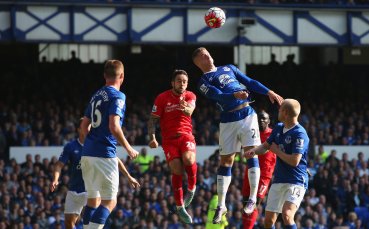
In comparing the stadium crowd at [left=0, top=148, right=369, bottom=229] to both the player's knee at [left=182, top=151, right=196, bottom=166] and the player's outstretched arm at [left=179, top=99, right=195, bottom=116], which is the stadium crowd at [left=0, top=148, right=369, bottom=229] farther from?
the player's outstretched arm at [left=179, top=99, right=195, bottom=116]

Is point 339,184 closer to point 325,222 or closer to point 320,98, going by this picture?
point 325,222

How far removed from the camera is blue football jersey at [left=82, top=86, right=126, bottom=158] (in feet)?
43.1

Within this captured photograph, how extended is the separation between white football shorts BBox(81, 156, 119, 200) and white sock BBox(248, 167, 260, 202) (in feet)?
9.44

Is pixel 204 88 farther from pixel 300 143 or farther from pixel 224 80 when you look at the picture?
pixel 300 143

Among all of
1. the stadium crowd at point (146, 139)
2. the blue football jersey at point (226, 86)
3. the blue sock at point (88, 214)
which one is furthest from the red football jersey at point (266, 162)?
the stadium crowd at point (146, 139)

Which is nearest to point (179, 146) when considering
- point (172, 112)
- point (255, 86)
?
point (172, 112)

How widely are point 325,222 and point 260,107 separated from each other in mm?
5870

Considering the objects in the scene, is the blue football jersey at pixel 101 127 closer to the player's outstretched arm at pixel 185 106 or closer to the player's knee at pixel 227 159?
the player's outstretched arm at pixel 185 106

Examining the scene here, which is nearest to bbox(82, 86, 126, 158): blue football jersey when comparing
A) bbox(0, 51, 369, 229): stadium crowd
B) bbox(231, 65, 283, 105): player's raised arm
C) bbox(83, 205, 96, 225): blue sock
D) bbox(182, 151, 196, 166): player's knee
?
bbox(83, 205, 96, 225): blue sock

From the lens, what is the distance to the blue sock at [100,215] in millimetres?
13078

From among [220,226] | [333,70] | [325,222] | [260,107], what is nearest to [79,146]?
[220,226]

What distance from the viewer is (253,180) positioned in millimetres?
15406

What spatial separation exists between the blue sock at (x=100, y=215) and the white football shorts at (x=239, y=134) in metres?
3.00

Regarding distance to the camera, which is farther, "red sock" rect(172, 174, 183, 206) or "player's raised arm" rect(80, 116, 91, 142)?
"red sock" rect(172, 174, 183, 206)
